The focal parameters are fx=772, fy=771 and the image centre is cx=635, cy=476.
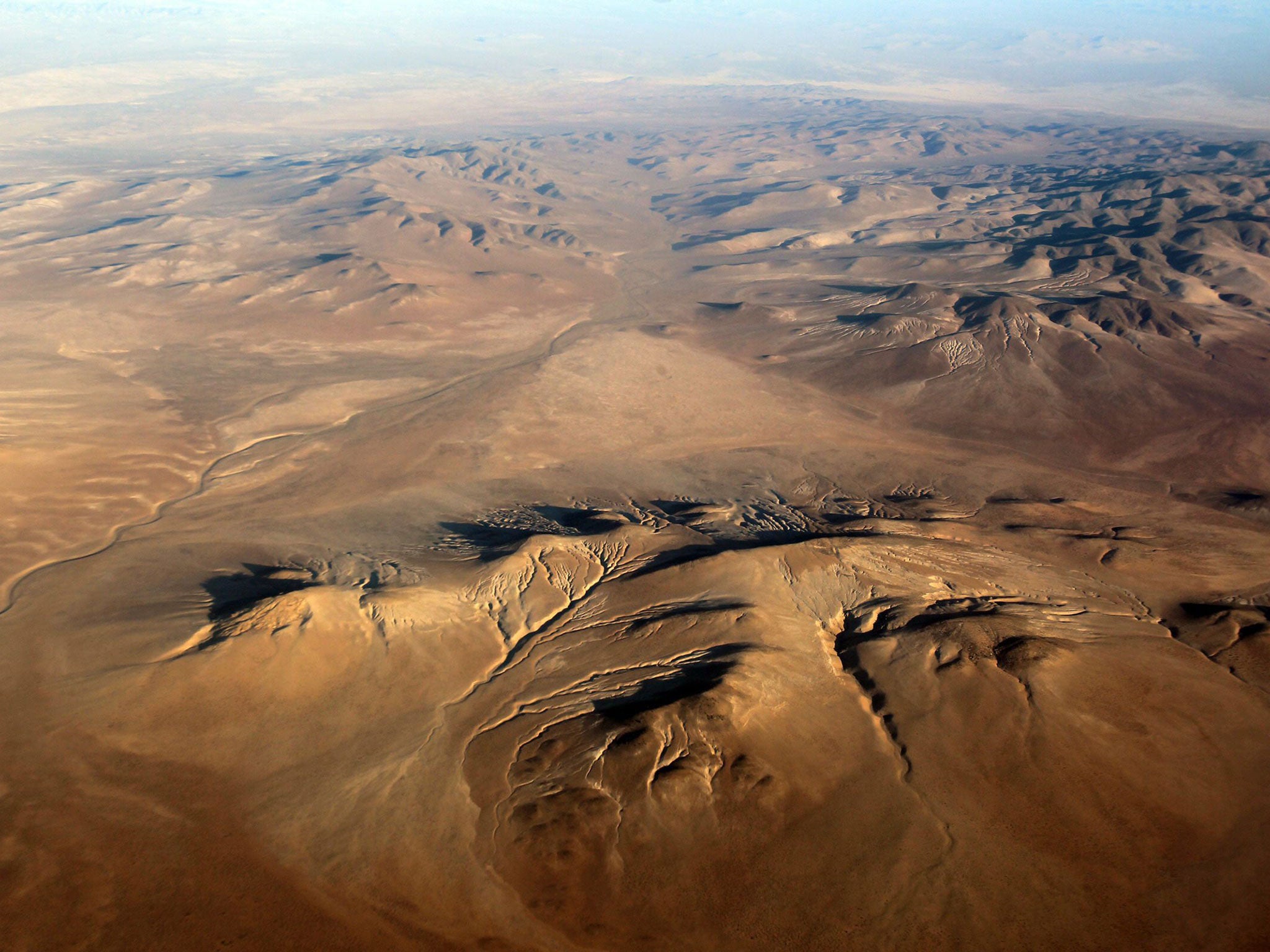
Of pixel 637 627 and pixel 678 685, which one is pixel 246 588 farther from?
pixel 678 685

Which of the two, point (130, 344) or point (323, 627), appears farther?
point (130, 344)

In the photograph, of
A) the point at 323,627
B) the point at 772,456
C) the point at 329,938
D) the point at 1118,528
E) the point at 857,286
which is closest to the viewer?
the point at 329,938

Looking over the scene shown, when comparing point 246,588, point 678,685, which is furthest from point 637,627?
point 246,588

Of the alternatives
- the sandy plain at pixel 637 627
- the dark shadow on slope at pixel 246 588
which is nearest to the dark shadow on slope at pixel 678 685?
the sandy plain at pixel 637 627

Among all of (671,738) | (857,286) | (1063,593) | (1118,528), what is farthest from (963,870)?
(857,286)

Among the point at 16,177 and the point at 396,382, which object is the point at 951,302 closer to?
the point at 396,382

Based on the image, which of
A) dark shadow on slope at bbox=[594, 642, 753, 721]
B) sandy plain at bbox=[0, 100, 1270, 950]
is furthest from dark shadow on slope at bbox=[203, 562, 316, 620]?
dark shadow on slope at bbox=[594, 642, 753, 721]

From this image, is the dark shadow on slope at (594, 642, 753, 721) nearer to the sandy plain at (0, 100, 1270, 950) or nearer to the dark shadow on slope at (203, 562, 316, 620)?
the sandy plain at (0, 100, 1270, 950)

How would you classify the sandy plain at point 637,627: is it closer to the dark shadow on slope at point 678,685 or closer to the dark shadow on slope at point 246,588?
the dark shadow on slope at point 678,685
